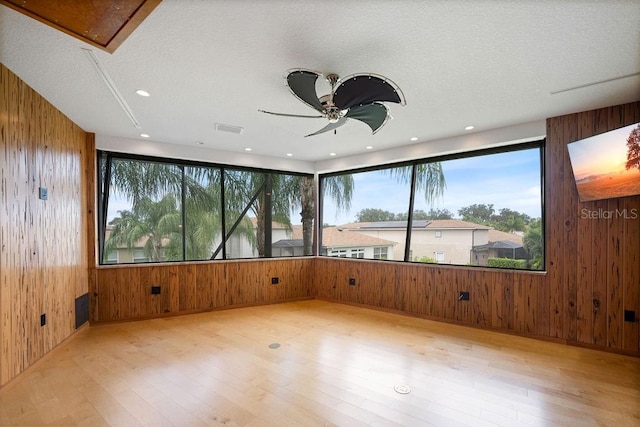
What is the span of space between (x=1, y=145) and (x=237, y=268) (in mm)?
3369

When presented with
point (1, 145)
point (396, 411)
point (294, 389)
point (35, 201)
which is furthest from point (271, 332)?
point (1, 145)

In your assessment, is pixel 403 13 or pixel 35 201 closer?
pixel 403 13

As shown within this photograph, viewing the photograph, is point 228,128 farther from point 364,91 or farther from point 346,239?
point 346,239

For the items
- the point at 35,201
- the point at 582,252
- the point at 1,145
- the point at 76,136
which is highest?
the point at 76,136

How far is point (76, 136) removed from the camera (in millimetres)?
3863

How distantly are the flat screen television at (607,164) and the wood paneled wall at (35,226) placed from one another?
18.5 ft

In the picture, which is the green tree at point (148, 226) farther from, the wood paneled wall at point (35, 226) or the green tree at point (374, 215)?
the green tree at point (374, 215)

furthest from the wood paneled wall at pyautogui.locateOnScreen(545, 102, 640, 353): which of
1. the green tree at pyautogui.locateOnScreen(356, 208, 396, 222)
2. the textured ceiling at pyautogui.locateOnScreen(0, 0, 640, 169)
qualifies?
the green tree at pyautogui.locateOnScreen(356, 208, 396, 222)

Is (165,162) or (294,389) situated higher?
(165,162)

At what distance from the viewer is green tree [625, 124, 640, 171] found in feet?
9.50

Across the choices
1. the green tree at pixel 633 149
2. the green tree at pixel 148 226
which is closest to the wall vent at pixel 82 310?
the green tree at pixel 148 226

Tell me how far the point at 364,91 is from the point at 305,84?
46 cm

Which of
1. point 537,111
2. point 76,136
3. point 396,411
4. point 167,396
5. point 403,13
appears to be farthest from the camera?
point 76,136

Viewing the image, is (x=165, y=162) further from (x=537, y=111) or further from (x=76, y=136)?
(x=537, y=111)
